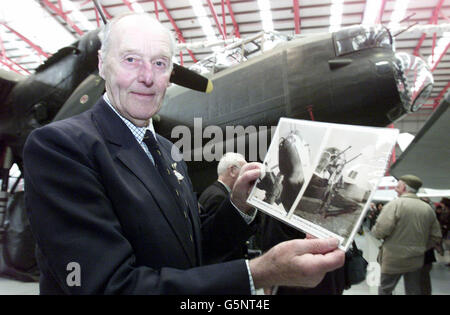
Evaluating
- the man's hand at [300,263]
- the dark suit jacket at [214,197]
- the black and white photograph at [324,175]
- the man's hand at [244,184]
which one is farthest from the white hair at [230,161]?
the man's hand at [300,263]

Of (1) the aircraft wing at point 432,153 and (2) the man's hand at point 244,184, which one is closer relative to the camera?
(2) the man's hand at point 244,184

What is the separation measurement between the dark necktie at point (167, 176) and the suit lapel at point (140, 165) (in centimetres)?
4

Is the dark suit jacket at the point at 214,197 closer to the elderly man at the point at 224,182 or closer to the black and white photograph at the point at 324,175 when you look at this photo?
the elderly man at the point at 224,182

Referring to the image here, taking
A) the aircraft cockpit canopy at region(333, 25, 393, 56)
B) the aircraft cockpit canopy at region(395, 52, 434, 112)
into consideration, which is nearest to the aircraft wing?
the aircraft cockpit canopy at region(395, 52, 434, 112)

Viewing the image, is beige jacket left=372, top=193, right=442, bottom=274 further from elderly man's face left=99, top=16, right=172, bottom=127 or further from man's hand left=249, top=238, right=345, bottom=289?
elderly man's face left=99, top=16, right=172, bottom=127

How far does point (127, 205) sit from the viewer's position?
1.24 metres

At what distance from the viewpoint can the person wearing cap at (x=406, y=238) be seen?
4.48m

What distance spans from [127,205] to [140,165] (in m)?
0.21

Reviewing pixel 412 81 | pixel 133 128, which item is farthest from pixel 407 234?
pixel 133 128

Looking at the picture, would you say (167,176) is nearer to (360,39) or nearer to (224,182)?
(224,182)

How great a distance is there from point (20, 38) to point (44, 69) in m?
17.3

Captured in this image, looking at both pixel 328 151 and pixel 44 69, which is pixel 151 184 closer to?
pixel 328 151

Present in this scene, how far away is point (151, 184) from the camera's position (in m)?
1.36
